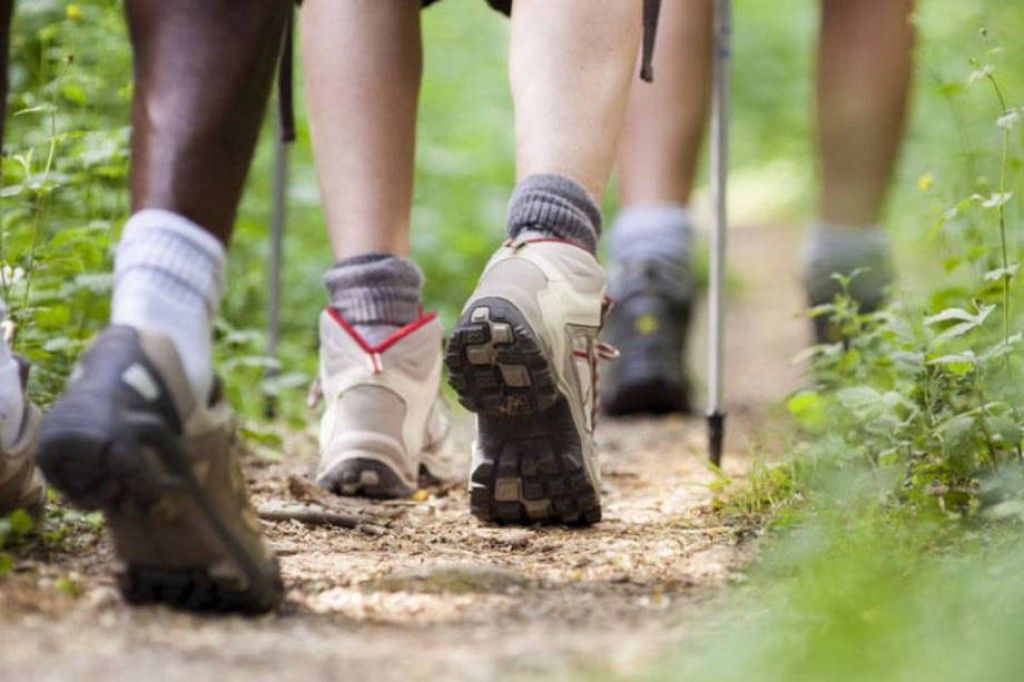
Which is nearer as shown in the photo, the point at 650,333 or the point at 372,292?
the point at 372,292

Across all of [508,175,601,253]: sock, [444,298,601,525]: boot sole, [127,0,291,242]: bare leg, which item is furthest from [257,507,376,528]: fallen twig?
[127,0,291,242]: bare leg

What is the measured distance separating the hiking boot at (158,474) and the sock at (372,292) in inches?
33.3

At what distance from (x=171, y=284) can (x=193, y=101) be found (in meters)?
0.18

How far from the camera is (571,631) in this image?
4.49 ft

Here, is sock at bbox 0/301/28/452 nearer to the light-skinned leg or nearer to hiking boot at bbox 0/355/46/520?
hiking boot at bbox 0/355/46/520

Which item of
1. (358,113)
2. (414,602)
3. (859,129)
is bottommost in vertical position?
(414,602)

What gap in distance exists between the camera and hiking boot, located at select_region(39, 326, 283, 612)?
4.17 feet

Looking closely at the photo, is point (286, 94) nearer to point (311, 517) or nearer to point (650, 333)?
point (311, 517)

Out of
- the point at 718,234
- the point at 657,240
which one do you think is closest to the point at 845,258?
the point at 657,240

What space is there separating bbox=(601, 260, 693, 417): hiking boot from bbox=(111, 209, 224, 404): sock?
223cm

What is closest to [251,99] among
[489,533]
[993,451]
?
[489,533]

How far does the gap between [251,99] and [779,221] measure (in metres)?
8.75

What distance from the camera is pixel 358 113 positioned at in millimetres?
2305

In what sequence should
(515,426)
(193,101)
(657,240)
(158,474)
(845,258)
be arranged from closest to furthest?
(158,474) → (193,101) → (515,426) → (845,258) → (657,240)
